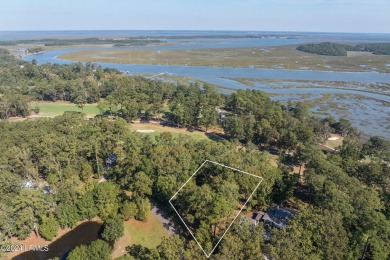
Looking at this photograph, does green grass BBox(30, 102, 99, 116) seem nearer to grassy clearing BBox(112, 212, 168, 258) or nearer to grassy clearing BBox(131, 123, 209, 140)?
grassy clearing BBox(131, 123, 209, 140)

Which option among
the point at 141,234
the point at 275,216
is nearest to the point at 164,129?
the point at 141,234

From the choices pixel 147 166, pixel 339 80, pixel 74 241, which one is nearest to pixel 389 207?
pixel 147 166

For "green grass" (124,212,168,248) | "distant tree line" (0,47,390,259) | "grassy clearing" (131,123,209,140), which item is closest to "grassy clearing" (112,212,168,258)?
"green grass" (124,212,168,248)

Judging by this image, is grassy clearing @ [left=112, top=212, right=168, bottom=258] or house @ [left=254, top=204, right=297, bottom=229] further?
house @ [left=254, top=204, right=297, bottom=229]

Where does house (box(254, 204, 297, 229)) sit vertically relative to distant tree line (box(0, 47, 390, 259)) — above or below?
below

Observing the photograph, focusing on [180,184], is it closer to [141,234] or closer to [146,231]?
[146,231]

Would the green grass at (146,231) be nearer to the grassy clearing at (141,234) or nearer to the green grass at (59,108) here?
the grassy clearing at (141,234)
